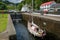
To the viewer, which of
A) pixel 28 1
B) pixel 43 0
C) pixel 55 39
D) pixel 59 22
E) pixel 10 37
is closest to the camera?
pixel 10 37

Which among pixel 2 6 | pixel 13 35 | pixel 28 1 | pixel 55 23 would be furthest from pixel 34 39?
pixel 2 6

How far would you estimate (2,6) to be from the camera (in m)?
116

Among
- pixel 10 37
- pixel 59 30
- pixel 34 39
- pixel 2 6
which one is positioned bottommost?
pixel 2 6

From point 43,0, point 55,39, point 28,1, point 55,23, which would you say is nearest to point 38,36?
point 55,39

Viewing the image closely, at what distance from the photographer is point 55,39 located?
18.3 meters

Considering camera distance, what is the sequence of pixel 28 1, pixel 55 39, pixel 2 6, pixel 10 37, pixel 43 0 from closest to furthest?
pixel 10 37 → pixel 55 39 → pixel 43 0 → pixel 28 1 → pixel 2 6

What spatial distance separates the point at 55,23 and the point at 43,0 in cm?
6348

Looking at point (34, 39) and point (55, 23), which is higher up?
point (55, 23)

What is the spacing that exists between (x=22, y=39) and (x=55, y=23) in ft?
18.4

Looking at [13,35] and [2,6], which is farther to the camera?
[2,6]

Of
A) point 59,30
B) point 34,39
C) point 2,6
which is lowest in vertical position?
point 2,6

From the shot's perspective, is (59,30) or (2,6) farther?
(2,6)

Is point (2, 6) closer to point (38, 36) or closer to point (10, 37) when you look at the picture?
point (38, 36)

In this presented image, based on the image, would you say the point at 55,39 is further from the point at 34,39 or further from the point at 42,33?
the point at 34,39
